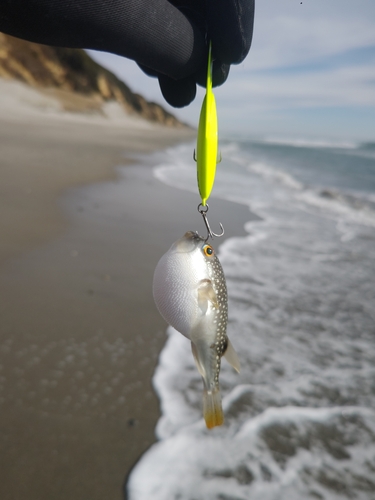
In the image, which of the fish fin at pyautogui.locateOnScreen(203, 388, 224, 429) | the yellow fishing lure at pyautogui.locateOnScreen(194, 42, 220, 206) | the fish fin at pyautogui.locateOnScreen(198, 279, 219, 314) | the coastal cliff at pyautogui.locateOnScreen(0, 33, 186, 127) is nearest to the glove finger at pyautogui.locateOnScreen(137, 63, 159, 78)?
the yellow fishing lure at pyautogui.locateOnScreen(194, 42, 220, 206)

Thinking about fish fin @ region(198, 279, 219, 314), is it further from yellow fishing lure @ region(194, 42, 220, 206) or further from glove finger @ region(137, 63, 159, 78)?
glove finger @ region(137, 63, 159, 78)

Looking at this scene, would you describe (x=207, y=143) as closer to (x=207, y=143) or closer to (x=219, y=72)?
(x=207, y=143)

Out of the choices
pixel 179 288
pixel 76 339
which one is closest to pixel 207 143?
pixel 179 288

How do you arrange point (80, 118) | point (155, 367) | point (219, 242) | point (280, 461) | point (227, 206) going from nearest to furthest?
point (280, 461), point (155, 367), point (219, 242), point (227, 206), point (80, 118)

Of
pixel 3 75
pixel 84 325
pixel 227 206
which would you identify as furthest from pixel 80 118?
pixel 84 325

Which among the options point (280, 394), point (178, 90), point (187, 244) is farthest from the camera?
point (280, 394)

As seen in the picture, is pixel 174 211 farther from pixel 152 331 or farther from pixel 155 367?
pixel 155 367
